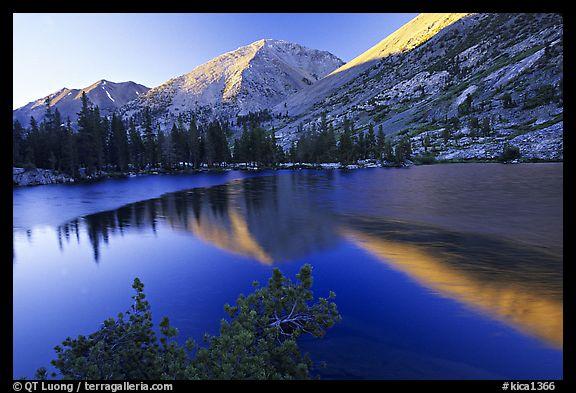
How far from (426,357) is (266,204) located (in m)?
39.1

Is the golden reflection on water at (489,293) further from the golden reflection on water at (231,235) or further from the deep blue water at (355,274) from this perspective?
the golden reflection on water at (231,235)

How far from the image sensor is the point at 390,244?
25.8 m

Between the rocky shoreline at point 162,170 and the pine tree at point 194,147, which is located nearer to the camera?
the rocky shoreline at point 162,170

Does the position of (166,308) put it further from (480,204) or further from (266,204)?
(480,204)

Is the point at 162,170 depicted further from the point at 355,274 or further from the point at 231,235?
the point at 355,274

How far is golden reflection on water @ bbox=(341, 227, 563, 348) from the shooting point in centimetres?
1301

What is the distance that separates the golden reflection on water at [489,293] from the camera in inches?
512

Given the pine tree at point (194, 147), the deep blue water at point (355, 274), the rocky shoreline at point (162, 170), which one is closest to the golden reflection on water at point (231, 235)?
the deep blue water at point (355, 274)

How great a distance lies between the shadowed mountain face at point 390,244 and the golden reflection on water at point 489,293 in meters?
0.04

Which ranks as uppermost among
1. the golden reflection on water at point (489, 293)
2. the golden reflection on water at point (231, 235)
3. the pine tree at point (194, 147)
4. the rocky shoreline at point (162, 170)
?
the pine tree at point (194, 147)

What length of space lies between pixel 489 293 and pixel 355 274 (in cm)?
712

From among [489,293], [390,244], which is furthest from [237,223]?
[489,293]

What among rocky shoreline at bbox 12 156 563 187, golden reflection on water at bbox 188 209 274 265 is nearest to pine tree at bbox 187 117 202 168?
rocky shoreline at bbox 12 156 563 187

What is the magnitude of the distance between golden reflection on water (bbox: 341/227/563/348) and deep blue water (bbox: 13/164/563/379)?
0.08 metres
